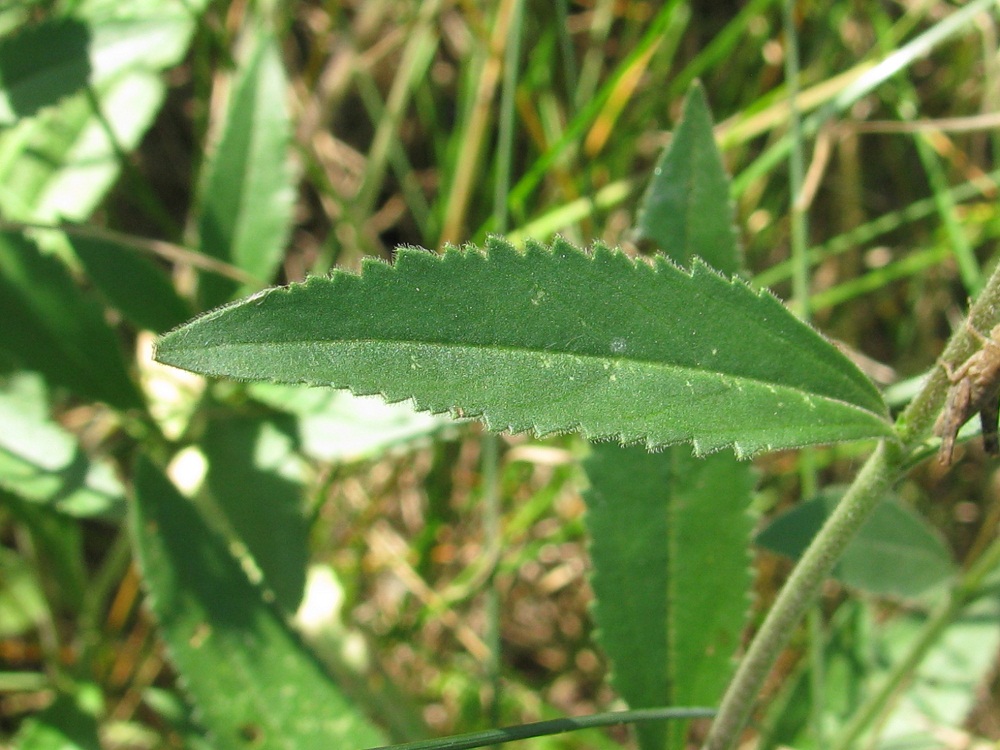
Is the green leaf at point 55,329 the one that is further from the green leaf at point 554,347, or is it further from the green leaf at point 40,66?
the green leaf at point 554,347

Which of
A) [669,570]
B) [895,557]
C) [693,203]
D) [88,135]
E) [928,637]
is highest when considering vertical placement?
[88,135]

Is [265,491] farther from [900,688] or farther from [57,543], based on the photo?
[900,688]

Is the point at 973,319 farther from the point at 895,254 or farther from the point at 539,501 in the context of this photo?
the point at 895,254

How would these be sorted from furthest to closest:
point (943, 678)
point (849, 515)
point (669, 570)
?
point (943, 678) < point (669, 570) < point (849, 515)

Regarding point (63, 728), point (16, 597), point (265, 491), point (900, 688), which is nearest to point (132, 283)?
point (265, 491)

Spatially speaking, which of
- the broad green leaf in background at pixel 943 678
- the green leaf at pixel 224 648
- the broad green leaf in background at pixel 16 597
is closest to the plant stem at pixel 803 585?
the green leaf at pixel 224 648

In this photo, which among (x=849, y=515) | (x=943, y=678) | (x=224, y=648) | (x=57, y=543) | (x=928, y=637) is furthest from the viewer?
(x=57, y=543)

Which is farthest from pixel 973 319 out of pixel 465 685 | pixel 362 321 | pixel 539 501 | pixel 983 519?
pixel 983 519
